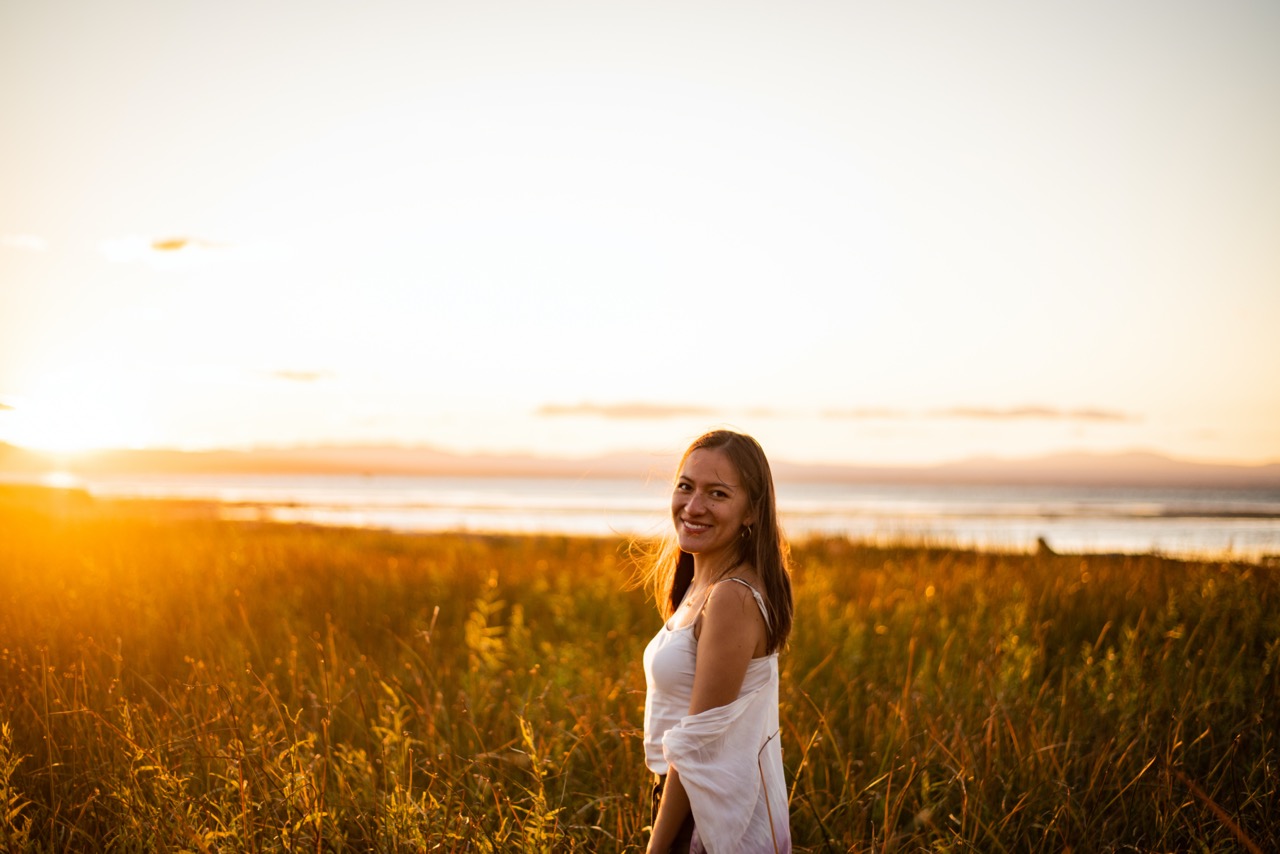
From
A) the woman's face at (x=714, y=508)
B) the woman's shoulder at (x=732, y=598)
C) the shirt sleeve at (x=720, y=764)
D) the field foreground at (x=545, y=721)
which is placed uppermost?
the woman's face at (x=714, y=508)

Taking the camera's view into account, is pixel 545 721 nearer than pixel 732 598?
No

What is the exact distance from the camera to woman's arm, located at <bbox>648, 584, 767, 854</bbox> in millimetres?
2521

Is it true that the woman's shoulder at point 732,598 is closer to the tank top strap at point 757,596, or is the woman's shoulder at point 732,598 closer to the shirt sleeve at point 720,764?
the tank top strap at point 757,596

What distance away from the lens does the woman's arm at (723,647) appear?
2.52 meters

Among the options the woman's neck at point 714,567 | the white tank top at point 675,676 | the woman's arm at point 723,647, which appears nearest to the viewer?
the woman's arm at point 723,647

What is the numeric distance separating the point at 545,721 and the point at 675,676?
6.26 ft

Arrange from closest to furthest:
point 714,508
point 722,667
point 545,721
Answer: point 722,667 → point 714,508 → point 545,721

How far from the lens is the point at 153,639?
5.86 metres

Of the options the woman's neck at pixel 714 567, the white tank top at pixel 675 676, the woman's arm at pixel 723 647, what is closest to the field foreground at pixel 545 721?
the white tank top at pixel 675 676

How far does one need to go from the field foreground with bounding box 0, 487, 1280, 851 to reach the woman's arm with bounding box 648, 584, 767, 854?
28.6 inches

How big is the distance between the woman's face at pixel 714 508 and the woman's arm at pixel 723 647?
0.27m

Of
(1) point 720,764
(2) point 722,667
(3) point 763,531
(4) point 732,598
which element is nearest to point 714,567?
(3) point 763,531

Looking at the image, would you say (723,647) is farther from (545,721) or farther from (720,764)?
(545,721)

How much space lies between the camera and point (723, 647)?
253 cm
